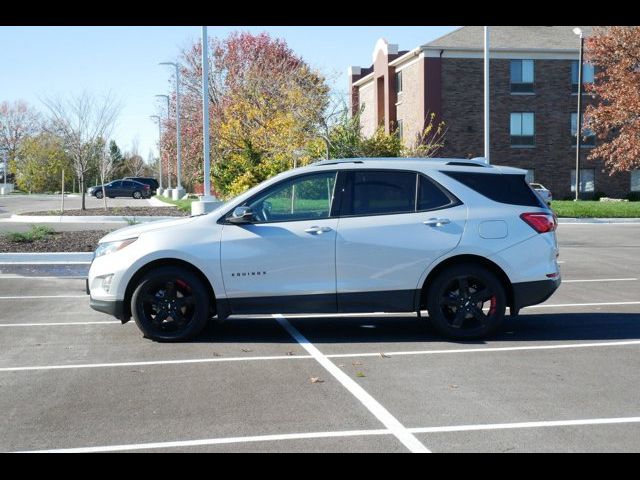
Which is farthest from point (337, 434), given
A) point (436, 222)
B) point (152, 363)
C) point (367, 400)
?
point (436, 222)

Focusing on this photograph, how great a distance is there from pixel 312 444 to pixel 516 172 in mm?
4857

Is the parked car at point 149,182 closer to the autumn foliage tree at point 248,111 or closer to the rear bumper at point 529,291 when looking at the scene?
the autumn foliage tree at point 248,111

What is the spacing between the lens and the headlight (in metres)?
8.72

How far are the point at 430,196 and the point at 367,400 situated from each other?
10.4 ft

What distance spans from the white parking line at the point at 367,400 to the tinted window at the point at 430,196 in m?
1.91

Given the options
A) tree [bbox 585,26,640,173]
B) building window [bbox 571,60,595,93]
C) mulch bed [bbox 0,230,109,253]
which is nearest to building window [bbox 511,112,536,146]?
building window [bbox 571,60,595,93]

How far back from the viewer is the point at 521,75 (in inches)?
1832

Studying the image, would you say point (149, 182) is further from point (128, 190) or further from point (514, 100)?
point (514, 100)

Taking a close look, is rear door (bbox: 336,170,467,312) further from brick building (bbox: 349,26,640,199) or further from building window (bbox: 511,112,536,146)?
building window (bbox: 511,112,536,146)

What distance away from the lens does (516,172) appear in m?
9.03

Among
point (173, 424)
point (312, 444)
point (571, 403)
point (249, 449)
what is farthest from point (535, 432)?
point (173, 424)

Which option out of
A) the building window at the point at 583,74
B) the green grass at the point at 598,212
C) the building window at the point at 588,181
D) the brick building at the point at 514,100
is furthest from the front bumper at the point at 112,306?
the building window at the point at 588,181

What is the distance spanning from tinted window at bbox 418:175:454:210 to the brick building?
3659 cm
